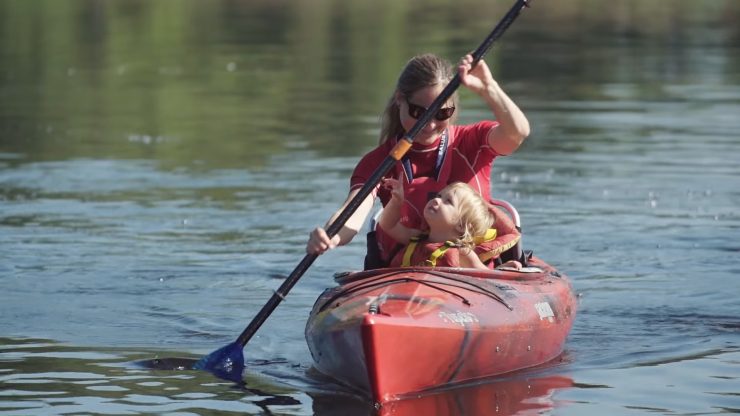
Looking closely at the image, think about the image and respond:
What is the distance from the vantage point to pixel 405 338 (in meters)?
6.69

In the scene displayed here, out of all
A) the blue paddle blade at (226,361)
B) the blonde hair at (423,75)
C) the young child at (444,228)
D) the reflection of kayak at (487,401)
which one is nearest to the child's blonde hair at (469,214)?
the young child at (444,228)

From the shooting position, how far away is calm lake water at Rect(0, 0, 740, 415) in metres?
7.50

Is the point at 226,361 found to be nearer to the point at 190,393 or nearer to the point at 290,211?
the point at 190,393

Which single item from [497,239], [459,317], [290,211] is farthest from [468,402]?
[290,211]

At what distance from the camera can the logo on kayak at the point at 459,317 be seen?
6926 millimetres

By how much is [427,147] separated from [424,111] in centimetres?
34

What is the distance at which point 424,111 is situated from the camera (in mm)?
7387

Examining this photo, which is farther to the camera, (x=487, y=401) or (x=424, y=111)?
(x=424, y=111)

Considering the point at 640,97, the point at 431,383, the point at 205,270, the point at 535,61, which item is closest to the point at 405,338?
the point at 431,383

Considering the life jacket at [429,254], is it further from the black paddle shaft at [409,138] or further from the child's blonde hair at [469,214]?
the black paddle shaft at [409,138]

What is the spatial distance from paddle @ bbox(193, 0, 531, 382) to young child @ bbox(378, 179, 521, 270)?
0.70 ft

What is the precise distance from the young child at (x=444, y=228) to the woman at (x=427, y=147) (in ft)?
0.33

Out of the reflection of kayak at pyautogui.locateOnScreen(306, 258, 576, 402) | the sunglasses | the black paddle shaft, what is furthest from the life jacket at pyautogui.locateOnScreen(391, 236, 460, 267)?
the sunglasses

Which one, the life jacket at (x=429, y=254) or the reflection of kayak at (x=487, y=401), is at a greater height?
the life jacket at (x=429, y=254)
